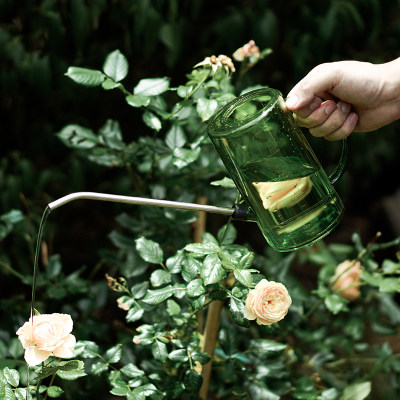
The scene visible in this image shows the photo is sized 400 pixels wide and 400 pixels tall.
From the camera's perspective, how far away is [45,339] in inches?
33.0

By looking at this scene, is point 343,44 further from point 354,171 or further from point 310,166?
point 310,166

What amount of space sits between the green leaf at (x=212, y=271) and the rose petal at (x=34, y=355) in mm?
280

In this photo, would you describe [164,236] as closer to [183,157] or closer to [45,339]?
[183,157]

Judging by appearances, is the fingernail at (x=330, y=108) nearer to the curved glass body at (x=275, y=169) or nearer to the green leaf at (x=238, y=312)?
the curved glass body at (x=275, y=169)

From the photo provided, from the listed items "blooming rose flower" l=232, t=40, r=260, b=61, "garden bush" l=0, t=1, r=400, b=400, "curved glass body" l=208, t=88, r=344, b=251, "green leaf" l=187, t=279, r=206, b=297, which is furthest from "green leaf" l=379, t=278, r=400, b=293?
"blooming rose flower" l=232, t=40, r=260, b=61

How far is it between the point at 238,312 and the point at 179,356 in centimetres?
18

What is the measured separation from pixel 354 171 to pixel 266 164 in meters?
1.66

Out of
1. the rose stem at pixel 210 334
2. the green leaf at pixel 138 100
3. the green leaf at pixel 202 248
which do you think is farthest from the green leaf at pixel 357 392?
the green leaf at pixel 138 100

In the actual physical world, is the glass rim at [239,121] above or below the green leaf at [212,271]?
above

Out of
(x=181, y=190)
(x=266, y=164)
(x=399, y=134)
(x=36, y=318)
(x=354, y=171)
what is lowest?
(x=354, y=171)

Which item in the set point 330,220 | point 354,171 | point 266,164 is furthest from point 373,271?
point 354,171

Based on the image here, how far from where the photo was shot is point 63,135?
128 cm

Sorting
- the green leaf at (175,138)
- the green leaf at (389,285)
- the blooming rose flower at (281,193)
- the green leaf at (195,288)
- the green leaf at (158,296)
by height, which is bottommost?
the green leaf at (389,285)

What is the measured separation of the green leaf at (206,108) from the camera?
100 centimetres
